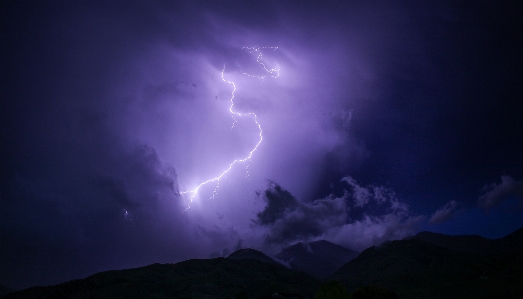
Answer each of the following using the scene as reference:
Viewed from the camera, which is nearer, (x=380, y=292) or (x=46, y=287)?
(x=380, y=292)

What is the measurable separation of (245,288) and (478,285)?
11333 cm

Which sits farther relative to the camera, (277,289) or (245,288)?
(245,288)

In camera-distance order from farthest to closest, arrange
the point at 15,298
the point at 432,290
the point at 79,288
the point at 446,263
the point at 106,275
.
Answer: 1. the point at 446,263
2. the point at 106,275
3. the point at 79,288
4. the point at 15,298
5. the point at 432,290

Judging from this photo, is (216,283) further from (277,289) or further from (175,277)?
(277,289)

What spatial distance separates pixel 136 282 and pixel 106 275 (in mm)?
22289

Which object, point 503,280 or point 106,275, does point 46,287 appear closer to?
point 106,275

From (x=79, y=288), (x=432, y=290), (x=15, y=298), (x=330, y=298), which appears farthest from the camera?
(x=79, y=288)

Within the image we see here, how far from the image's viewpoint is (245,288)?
182000 millimetres

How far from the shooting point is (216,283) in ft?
604

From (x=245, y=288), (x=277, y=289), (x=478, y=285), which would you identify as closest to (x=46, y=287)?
(x=245, y=288)

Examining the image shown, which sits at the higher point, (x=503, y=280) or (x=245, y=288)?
(x=245, y=288)

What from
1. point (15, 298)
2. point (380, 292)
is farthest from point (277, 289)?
point (15, 298)

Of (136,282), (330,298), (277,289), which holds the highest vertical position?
(136,282)

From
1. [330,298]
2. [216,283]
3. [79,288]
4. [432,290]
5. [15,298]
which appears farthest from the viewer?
[216,283]
